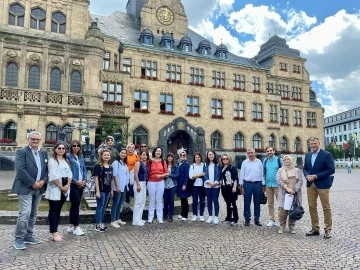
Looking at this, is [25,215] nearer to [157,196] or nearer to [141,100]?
[157,196]

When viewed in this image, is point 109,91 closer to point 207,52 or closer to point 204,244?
point 207,52

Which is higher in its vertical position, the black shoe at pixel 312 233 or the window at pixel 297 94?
the window at pixel 297 94

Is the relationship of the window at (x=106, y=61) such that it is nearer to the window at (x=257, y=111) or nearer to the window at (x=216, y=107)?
the window at (x=216, y=107)

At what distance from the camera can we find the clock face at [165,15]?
3581cm

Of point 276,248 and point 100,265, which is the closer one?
point 100,265

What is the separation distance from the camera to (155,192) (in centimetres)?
808

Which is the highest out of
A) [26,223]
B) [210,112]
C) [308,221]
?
[210,112]

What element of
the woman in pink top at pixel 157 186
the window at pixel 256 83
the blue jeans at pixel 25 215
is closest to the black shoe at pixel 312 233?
the woman in pink top at pixel 157 186

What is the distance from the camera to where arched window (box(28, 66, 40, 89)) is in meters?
23.9

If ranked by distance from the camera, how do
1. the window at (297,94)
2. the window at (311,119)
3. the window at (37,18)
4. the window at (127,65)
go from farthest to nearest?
1. the window at (311,119)
2. the window at (297,94)
3. the window at (127,65)
4. the window at (37,18)

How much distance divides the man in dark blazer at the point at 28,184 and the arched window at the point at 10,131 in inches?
→ 771

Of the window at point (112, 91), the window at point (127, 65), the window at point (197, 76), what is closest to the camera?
the window at point (112, 91)

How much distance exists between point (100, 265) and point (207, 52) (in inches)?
1291

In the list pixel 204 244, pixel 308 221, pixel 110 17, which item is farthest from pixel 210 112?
pixel 204 244
